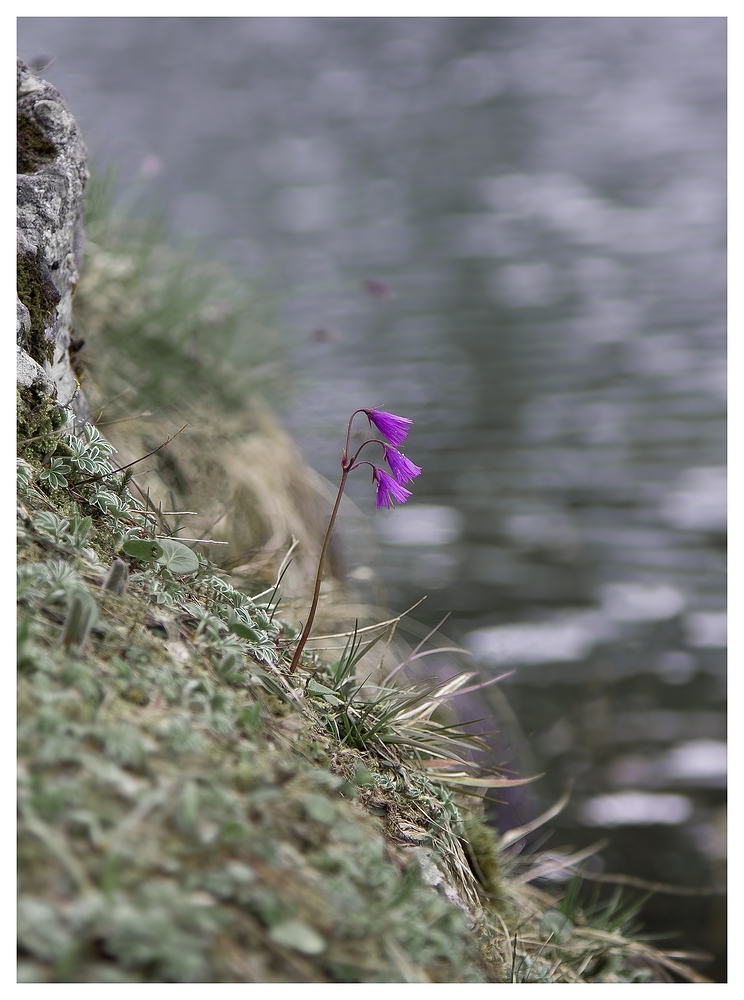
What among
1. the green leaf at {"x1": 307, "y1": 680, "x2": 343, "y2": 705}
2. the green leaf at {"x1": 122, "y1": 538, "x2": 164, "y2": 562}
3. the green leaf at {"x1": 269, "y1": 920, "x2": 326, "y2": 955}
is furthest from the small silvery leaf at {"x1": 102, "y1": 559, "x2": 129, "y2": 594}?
the green leaf at {"x1": 269, "y1": 920, "x2": 326, "y2": 955}

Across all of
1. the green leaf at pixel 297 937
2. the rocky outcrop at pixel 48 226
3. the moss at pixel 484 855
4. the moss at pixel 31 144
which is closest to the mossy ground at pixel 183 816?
the green leaf at pixel 297 937

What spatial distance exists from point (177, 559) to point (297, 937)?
2.11 ft

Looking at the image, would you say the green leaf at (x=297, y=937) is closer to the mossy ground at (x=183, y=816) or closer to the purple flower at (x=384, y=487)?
the mossy ground at (x=183, y=816)

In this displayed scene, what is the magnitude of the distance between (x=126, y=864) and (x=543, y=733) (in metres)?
2.38

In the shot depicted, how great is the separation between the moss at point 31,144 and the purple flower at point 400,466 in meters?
0.93

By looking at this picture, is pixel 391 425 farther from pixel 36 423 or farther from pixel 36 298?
pixel 36 298

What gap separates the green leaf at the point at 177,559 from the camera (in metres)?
1.25

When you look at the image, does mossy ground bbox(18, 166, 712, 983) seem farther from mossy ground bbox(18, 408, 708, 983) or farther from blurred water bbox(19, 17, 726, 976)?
blurred water bbox(19, 17, 726, 976)

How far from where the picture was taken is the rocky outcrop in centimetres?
143

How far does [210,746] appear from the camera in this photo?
36.1 inches

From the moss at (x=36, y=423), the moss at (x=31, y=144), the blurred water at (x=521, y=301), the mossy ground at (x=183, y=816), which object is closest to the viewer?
the mossy ground at (x=183, y=816)

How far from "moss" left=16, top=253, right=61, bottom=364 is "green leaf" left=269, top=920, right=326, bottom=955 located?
3.47 ft
